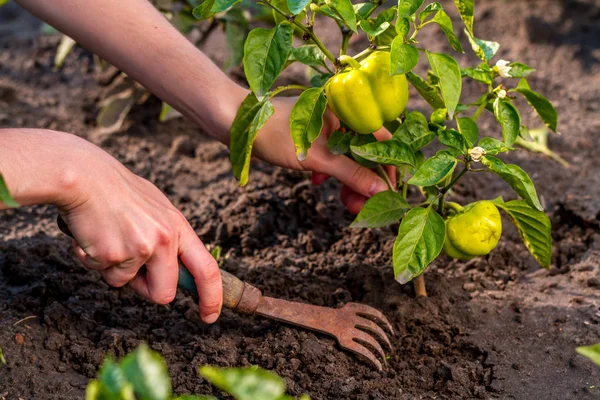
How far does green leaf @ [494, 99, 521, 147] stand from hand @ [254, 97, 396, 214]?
1.19ft

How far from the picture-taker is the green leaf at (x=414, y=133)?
68.4 inches

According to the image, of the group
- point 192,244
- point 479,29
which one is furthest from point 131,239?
point 479,29

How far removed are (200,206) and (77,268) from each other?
615 millimetres

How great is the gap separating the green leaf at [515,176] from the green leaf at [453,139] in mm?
57

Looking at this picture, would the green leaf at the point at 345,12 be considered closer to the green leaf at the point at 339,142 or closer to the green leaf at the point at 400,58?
the green leaf at the point at 400,58

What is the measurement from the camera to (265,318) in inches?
80.4

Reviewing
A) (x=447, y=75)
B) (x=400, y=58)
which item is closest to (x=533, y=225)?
(x=447, y=75)

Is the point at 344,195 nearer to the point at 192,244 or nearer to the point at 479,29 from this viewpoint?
the point at 192,244

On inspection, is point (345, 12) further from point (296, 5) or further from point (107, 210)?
point (107, 210)

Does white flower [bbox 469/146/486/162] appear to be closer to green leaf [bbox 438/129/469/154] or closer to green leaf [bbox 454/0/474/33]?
green leaf [bbox 438/129/469/154]

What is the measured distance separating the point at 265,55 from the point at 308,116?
0.56ft

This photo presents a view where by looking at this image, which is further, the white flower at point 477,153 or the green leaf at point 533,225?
the green leaf at point 533,225

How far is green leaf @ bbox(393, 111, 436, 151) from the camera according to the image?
1.74 metres

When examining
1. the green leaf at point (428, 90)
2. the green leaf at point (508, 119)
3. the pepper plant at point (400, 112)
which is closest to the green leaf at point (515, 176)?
the pepper plant at point (400, 112)
